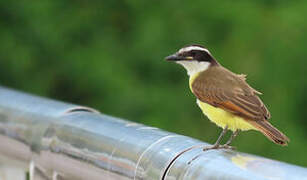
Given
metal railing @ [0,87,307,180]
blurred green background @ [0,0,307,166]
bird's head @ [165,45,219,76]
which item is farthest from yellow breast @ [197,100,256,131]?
blurred green background @ [0,0,307,166]

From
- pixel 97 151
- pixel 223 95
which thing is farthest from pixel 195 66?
pixel 97 151

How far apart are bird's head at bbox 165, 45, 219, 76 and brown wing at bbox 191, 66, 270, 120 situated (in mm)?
31

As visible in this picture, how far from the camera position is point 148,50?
6652mm

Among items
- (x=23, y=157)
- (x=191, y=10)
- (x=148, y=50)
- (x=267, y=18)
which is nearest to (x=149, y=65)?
(x=148, y=50)

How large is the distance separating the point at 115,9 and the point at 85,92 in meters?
0.82

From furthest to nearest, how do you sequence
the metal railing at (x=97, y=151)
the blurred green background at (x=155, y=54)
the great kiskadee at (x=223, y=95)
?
the blurred green background at (x=155, y=54) < the great kiskadee at (x=223, y=95) < the metal railing at (x=97, y=151)

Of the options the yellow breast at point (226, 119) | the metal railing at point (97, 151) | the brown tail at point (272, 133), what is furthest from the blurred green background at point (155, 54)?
the metal railing at point (97, 151)

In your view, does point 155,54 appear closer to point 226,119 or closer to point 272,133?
point 226,119

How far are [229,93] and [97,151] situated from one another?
93 centimetres

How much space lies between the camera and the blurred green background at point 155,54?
21.3 feet

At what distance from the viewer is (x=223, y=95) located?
9.53 feet

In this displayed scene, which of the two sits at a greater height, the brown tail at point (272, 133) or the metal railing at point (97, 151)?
the metal railing at point (97, 151)

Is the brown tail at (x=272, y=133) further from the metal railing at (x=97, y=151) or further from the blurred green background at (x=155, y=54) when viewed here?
the blurred green background at (x=155, y=54)

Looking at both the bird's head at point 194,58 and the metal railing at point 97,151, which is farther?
the bird's head at point 194,58
